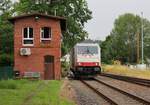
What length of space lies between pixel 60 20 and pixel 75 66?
4.78 metres

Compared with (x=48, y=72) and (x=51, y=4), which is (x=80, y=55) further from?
(x=51, y=4)

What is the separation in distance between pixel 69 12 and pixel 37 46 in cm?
2878

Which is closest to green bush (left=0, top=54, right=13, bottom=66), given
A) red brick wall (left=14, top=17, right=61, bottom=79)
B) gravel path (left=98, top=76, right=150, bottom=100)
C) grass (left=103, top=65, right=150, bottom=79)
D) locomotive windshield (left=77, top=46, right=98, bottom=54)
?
red brick wall (left=14, top=17, right=61, bottom=79)

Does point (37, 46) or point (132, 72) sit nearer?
point (37, 46)

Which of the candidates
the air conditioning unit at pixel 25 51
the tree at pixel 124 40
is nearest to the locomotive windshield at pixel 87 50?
the air conditioning unit at pixel 25 51

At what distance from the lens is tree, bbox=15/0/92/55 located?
75.6m

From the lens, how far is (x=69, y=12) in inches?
3031

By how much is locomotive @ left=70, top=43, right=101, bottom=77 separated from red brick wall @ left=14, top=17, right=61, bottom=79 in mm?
2392

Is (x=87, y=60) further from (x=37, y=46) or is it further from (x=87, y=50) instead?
(x=37, y=46)

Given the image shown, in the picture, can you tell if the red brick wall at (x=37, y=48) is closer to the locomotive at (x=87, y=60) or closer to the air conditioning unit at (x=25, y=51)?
the air conditioning unit at (x=25, y=51)

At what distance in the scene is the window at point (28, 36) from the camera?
161 ft

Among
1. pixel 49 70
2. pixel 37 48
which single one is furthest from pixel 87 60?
pixel 37 48

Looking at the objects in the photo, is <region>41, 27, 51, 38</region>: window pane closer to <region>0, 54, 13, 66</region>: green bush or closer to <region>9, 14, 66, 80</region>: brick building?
<region>9, 14, 66, 80</region>: brick building

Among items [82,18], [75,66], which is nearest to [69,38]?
[82,18]
